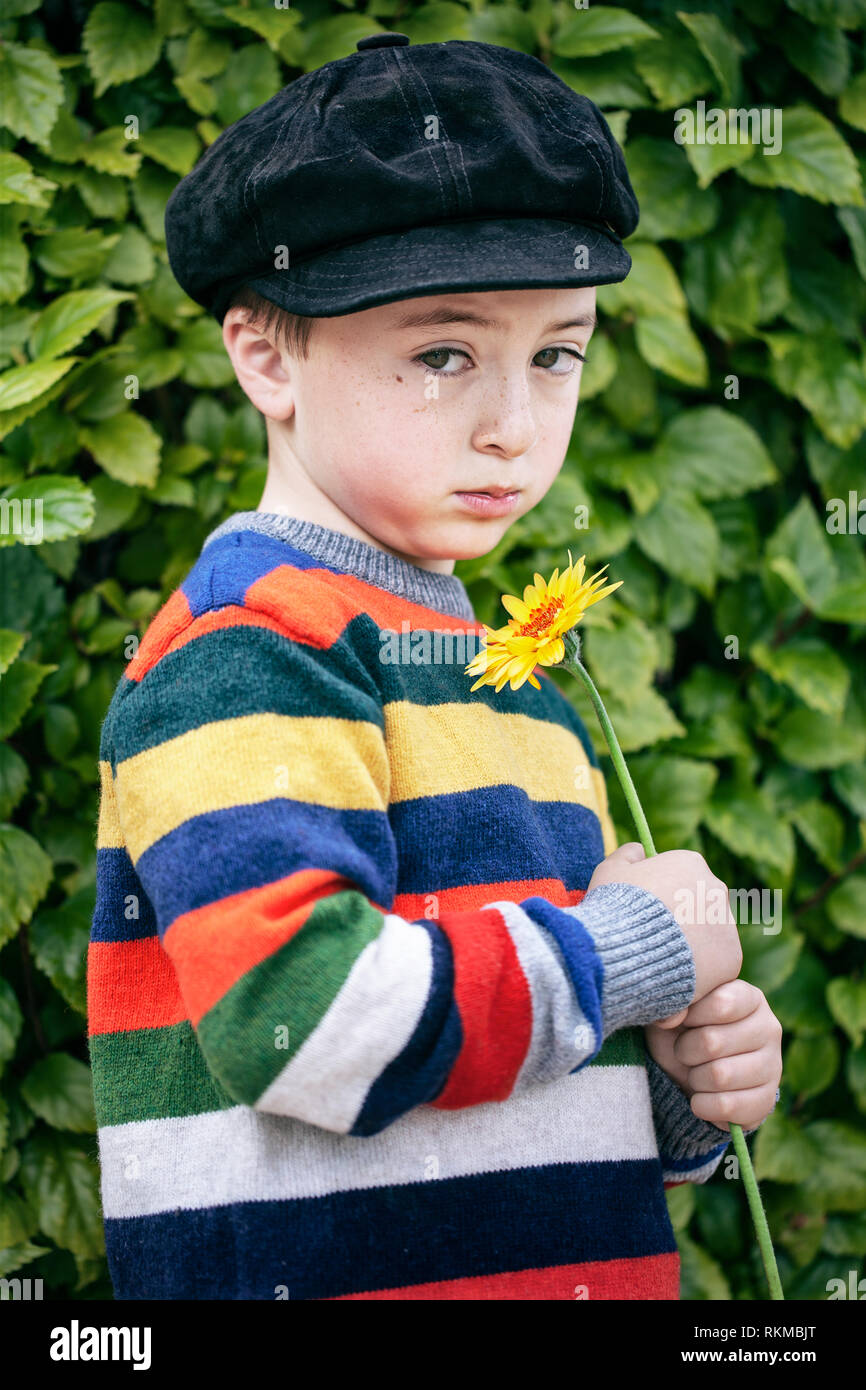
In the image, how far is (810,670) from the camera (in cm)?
178

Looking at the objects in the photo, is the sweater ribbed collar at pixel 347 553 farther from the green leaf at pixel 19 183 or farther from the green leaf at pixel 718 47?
the green leaf at pixel 718 47

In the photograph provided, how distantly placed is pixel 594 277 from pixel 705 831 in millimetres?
1035

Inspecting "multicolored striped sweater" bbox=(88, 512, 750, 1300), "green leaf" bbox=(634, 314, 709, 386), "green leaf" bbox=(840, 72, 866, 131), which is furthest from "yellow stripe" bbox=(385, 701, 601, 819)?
"green leaf" bbox=(840, 72, 866, 131)

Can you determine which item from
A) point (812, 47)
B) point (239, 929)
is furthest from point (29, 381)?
point (812, 47)

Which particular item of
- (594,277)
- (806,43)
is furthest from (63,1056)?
(806,43)

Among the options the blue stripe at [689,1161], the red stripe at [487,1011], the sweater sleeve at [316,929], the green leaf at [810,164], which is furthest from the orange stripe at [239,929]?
the green leaf at [810,164]

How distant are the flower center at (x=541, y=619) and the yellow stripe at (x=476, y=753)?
0.10m

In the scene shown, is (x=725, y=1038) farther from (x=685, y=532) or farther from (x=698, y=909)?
(x=685, y=532)

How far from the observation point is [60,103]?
4.59ft

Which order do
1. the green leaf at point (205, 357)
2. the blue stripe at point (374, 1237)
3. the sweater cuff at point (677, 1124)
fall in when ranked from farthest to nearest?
the green leaf at point (205, 357)
the sweater cuff at point (677, 1124)
the blue stripe at point (374, 1237)

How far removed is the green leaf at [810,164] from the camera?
5.55 ft

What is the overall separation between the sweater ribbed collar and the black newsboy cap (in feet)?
0.58

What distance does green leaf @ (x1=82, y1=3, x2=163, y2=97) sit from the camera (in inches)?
56.9

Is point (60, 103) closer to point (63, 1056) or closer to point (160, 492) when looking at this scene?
point (160, 492)
